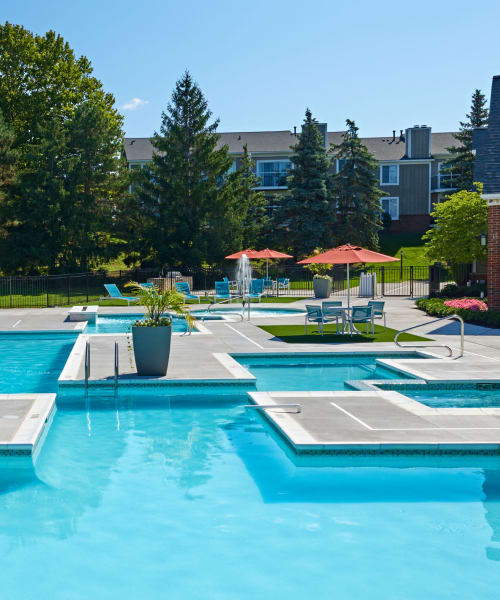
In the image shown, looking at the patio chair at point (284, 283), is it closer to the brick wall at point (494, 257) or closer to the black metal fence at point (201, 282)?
the black metal fence at point (201, 282)

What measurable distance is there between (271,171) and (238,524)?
186ft

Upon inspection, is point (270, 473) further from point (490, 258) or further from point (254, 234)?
point (254, 234)

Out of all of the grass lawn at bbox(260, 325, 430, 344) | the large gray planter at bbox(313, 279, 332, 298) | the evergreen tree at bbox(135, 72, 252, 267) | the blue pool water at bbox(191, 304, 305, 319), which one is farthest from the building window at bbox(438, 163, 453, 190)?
the grass lawn at bbox(260, 325, 430, 344)

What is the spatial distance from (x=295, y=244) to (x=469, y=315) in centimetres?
2749

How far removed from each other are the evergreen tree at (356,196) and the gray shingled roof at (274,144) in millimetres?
10927

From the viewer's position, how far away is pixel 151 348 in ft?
43.5

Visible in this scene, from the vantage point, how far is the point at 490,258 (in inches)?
906

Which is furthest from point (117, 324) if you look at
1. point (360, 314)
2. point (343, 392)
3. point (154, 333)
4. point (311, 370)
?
point (343, 392)

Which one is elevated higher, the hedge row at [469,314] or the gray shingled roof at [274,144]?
the gray shingled roof at [274,144]

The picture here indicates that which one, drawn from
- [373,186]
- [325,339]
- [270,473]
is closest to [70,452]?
[270,473]

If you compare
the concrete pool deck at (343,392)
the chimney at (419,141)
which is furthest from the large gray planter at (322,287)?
the chimney at (419,141)

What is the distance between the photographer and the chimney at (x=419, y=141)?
204ft

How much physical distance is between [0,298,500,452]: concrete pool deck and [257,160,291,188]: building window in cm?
3941

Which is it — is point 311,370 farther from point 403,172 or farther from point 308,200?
point 403,172
